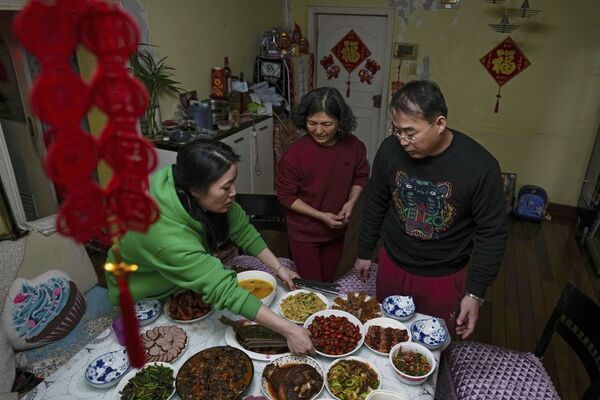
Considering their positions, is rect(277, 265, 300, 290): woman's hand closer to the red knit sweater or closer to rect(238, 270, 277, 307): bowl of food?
rect(238, 270, 277, 307): bowl of food

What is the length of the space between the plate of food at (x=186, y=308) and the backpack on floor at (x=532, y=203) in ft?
12.5

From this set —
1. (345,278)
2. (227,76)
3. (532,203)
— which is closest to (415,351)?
(345,278)

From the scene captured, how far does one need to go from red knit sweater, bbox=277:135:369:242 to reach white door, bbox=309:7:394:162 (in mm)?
2920

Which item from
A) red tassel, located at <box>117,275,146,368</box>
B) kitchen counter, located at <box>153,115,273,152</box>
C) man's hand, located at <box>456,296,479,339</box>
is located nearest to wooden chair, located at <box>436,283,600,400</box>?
man's hand, located at <box>456,296,479,339</box>

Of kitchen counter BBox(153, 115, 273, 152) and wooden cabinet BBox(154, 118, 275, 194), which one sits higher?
kitchen counter BBox(153, 115, 273, 152)

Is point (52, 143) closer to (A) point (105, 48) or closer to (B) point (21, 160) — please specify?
(A) point (105, 48)

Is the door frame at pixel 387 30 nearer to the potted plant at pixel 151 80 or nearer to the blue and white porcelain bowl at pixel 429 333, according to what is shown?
the potted plant at pixel 151 80

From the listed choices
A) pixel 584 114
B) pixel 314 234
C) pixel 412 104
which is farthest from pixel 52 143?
pixel 584 114

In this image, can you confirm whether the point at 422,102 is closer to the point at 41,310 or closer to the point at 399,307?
the point at 399,307

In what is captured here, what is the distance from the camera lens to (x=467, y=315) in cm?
164

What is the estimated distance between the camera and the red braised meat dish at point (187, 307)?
5.19ft

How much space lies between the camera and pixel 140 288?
1605 mm

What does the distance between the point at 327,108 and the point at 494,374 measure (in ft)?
4.27

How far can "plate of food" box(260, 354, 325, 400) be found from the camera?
49.7 inches
